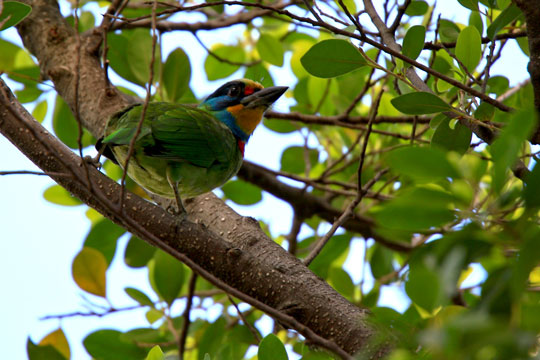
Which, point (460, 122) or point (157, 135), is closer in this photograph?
point (460, 122)

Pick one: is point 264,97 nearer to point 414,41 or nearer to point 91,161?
point 91,161

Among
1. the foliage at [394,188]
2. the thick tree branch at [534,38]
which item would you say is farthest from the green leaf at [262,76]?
the thick tree branch at [534,38]

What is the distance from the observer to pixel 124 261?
11.9 feet

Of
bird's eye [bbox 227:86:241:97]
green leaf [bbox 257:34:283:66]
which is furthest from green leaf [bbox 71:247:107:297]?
green leaf [bbox 257:34:283:66]

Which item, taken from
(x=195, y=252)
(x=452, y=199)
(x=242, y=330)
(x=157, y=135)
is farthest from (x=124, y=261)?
(x=452, y=199)

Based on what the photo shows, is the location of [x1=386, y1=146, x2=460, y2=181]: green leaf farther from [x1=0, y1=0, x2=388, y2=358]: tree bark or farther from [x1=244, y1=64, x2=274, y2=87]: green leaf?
[x1=244, y1=64, x2=274, y2=87]: green leaf

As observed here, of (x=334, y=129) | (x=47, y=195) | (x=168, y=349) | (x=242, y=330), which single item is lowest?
(x=168, y=349)

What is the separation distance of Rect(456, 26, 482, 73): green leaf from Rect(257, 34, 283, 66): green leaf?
6.36 ft

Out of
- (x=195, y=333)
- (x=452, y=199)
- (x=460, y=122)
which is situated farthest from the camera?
(x=195, y=333)

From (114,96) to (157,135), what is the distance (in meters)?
0.53

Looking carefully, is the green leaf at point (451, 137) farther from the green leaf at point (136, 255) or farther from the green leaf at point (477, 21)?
the green leaf at point (136, 255)

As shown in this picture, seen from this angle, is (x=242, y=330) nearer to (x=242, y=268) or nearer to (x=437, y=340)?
(x=242, y=268)

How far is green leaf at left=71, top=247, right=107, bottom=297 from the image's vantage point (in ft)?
9.95

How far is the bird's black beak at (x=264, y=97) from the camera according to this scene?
3615mm
